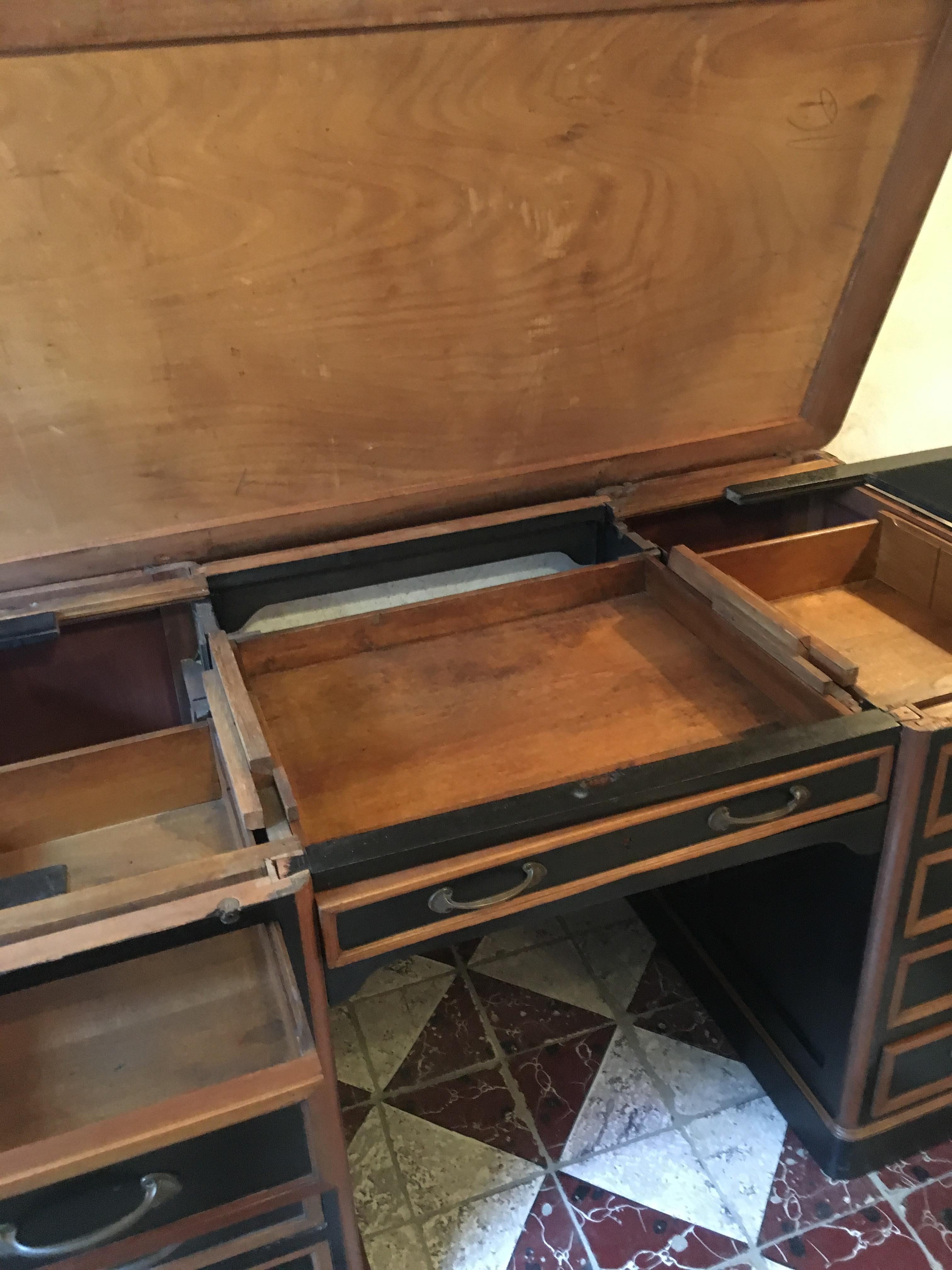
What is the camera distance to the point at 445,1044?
5.30 ft

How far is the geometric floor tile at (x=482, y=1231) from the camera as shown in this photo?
A: 4.24ft

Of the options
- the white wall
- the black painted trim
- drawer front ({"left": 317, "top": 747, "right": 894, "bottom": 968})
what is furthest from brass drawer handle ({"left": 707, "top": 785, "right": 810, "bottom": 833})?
the white wall

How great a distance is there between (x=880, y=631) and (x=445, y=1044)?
100 centimetres

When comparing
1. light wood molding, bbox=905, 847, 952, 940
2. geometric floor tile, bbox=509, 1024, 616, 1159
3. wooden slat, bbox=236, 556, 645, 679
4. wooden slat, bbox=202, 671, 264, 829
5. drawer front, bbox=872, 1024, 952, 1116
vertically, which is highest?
wooden slat, bbox=202, 671, 264, 829

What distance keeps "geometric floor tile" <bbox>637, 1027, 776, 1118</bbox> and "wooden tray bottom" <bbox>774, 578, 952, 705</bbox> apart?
2.34 feet

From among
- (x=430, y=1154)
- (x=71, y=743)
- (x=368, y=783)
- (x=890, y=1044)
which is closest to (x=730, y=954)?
(x=890, y=1044)

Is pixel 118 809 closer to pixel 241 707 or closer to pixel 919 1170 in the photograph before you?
pixel 241 707

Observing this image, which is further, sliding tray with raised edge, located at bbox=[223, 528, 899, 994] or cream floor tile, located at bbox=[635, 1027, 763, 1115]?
cream floor tile, located at bbox=[635, 1027, 763, 1115]

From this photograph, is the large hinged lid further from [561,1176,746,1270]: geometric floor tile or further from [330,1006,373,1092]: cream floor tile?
[561,1176,746,1270]: geometric floor tile

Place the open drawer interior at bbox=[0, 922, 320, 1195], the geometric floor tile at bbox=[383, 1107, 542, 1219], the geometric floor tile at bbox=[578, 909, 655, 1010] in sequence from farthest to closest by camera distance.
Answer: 1. the geometric floor tile at bbox=[578, 909, 655, 1010]
2. the geometric floor tile at bbox=[383, 1107, 542, 1219]
3. the open drawer interior at bbox=[0, 922, 320, 1195]

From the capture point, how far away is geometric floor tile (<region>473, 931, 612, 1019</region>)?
5.53 ft

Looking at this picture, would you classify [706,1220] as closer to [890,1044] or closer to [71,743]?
[890,1044]

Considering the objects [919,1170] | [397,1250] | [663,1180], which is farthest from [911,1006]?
[397,1250]

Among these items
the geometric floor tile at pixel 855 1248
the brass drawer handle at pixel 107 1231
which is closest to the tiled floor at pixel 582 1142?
the geometric floor tile at pixel 855 1248
